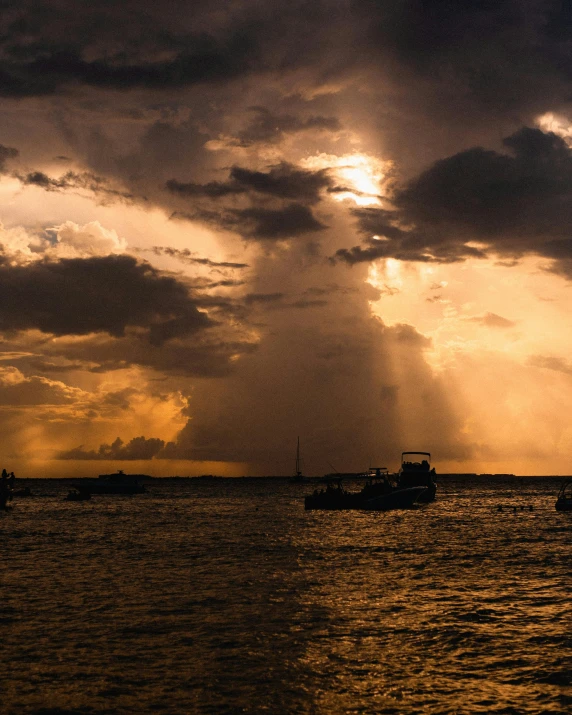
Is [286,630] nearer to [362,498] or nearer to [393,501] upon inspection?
[362,498]

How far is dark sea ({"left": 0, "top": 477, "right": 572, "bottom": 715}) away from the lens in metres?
20.3

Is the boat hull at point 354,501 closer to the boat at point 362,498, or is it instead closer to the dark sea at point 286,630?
the boat at point 362,498

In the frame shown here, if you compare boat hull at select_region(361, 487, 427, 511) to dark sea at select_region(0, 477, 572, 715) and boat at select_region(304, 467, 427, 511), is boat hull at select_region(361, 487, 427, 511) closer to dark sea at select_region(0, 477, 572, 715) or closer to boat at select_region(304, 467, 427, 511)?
boat at select_region(304, 467, 427, 511)

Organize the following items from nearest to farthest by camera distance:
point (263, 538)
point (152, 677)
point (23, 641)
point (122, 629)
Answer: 1. point (152, 677)
2. point (23, 641)
3. point (122, 629)
4. point (263, 538)

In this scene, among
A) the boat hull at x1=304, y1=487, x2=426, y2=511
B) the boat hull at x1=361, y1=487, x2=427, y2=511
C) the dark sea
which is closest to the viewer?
the dark sea

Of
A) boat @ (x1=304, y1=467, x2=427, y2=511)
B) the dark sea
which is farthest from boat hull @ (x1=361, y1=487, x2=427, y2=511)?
the dark sea

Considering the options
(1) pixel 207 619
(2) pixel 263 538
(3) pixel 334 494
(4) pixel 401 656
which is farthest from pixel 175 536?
(4) pixel 401 656

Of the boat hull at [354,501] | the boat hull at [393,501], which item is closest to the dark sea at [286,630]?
the boat hull at [354,501]

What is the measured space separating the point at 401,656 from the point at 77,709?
33.3 feet

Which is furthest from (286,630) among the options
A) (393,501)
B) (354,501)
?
(393,501)

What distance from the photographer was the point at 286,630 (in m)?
28.0

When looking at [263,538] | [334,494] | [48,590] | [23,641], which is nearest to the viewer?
[23,641]

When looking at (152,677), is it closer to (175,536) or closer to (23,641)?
(23,641)

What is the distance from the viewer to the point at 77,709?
762 inches
